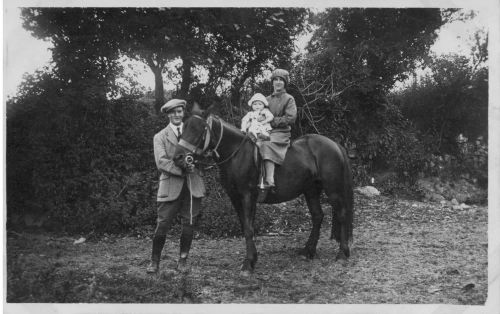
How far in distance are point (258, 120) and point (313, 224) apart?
1833mm

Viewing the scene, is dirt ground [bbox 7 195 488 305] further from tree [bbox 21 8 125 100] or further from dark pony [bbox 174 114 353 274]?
tree [bbox 21 8 125 100]

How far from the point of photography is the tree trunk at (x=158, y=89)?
682 cm

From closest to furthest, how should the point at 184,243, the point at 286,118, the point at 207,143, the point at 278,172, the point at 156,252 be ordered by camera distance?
the point at 207,143 → the point at 156,252 → the point at 184,243 → the point at 286,118 → the point at 278,172

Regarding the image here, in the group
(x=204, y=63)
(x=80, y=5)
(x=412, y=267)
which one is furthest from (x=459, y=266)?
(x=80, y=5)

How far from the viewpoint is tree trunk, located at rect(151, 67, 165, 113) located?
22.4ft

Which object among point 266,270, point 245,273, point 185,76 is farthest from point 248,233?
point 185,76

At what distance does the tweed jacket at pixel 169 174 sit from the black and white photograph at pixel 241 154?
25mm

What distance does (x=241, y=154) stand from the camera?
523 cm

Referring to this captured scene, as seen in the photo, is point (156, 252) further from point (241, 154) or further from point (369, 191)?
point (369, 191)

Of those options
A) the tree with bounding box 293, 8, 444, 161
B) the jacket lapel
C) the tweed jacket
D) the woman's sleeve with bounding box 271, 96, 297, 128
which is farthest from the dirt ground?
the tree with bounding box 293, 8, 444, 161

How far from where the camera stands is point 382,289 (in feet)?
15.7

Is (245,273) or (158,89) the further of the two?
(158,89)

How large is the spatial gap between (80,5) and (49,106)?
1641 millimetres

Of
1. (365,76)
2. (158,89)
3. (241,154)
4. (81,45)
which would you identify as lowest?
(241,154)
